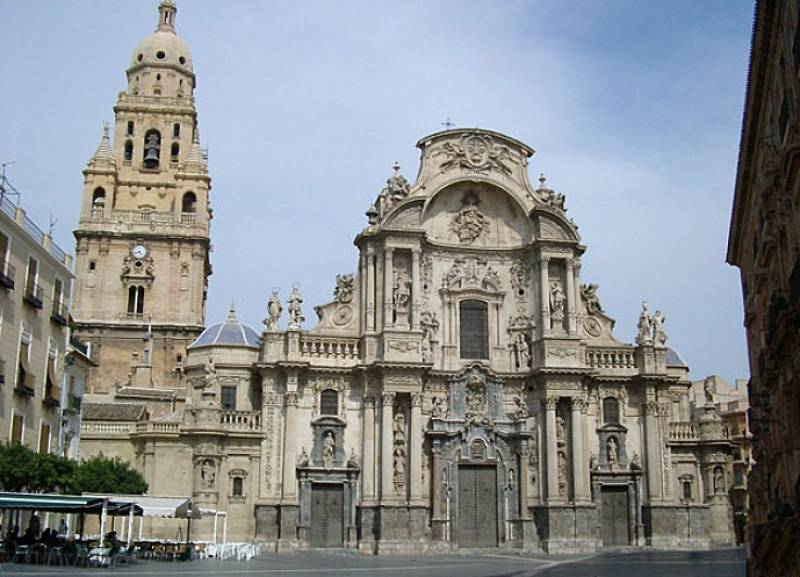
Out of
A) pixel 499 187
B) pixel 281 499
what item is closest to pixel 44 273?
pixel 281 499

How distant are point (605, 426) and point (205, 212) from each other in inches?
1353

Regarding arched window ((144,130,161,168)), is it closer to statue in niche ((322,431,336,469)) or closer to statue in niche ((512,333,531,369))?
statue in niche ((322,431,336,469))

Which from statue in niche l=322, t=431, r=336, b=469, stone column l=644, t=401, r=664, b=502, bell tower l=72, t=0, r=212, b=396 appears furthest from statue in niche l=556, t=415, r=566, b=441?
bell tower l=72, t=0, r=212, b=396

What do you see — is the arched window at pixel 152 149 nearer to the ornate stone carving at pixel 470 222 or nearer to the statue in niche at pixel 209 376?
the statue in niche at pixel 209 376

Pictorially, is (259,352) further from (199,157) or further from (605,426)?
(199,157)

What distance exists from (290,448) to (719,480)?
19.5m

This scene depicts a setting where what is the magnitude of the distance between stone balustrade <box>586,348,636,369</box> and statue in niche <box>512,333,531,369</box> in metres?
2.76

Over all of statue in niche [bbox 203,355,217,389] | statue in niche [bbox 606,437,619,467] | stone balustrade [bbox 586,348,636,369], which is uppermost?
stone balustrade [bbox 586,348,636,369]

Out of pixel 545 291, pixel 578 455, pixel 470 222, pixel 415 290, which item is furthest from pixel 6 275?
pixel 578 455

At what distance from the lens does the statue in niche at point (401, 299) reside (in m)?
41.1

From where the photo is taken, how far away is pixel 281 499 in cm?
3869

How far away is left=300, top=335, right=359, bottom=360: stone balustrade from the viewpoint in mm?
40969

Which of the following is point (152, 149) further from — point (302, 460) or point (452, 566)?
point (452, 566)

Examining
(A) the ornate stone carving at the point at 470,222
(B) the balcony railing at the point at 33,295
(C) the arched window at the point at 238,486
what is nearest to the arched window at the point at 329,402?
(C) the arched window at the point at 238,486
